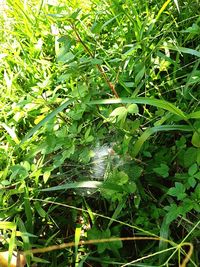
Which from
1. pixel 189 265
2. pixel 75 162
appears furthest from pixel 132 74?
pixel 189 265

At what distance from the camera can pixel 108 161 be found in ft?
4.70

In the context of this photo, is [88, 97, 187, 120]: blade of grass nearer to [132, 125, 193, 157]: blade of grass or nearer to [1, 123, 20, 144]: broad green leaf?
[132, 125, 193, 157]: blade of grass

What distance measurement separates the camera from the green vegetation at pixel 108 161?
4.26 ft

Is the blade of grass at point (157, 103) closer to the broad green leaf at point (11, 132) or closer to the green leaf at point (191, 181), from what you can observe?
the green leaf at point (191, 181)

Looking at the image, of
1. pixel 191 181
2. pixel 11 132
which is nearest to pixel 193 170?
pixel 191 181

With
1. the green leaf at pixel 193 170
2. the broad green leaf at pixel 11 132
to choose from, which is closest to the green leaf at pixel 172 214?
the green leaf at pixel 193 170

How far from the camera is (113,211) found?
1.46 metres

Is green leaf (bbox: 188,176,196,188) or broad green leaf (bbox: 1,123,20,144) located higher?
broad green leaf (bbox: 1,123,20,144)

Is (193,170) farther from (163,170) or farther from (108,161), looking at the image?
(108,161)

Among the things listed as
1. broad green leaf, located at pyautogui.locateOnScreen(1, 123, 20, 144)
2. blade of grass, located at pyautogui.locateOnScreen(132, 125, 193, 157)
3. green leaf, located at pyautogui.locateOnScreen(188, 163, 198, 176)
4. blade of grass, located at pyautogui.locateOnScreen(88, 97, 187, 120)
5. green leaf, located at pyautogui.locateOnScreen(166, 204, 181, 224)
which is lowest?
green leaf, located at pyautogui.locateOnScreen(166, 204, 181, 224)

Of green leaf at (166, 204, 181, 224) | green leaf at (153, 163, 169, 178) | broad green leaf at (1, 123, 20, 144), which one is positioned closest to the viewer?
green leaf at (166, 204, 181, 224)

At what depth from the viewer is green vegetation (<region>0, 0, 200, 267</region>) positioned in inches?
51.1

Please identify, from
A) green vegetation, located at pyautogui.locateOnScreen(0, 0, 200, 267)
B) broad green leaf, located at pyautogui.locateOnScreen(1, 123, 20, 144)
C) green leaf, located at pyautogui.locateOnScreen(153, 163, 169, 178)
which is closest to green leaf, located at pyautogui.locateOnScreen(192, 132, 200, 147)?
green vegetation, located at pyautogui.locateOnScreen(0, 0, 200, 267)

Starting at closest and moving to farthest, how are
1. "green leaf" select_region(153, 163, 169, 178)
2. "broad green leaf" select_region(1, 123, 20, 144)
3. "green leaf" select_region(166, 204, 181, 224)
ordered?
"green leaf" select_region(166, 204, 181, 224) → "green leaf" select_region(153, 163, 169, 178) → "broad green leaf" select_region(1, 123, 20, 144)
